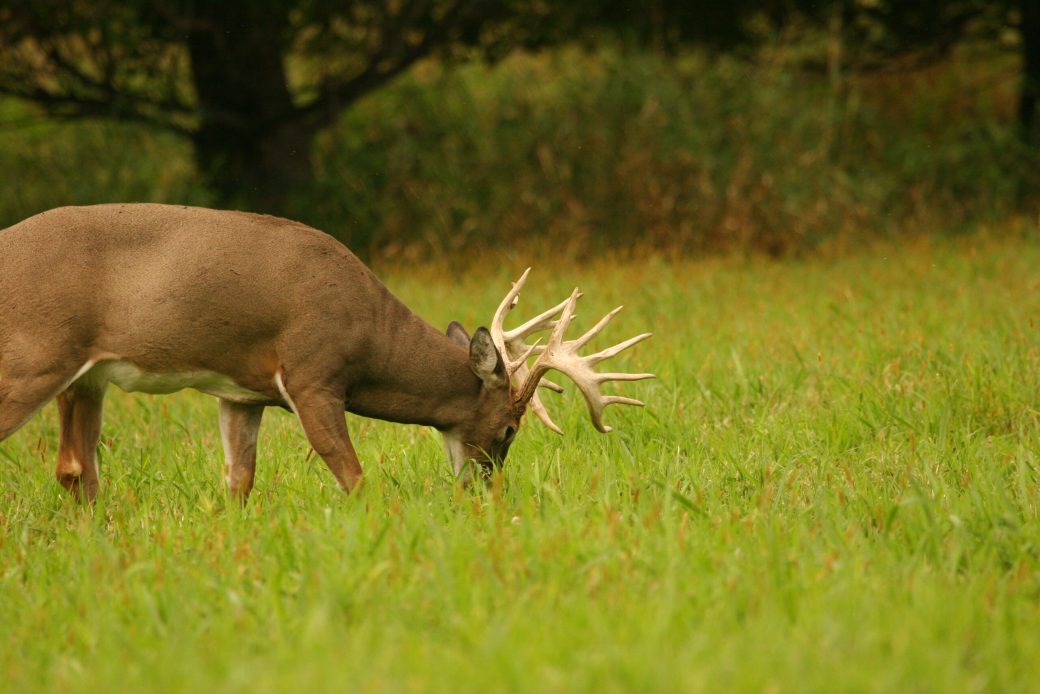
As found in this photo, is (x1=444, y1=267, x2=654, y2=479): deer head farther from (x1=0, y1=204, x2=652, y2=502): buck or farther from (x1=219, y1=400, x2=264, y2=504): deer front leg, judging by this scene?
(x1=219, y1=400, x2=264, y2=504): deer front leg

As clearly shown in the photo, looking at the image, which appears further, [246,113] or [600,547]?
[246,113]

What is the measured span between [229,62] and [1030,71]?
8298mm

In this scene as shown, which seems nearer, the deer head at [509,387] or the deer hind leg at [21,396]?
the deer hind leg at [21,396]

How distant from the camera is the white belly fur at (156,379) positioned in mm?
5039

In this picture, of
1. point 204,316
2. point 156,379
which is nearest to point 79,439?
point 156,379

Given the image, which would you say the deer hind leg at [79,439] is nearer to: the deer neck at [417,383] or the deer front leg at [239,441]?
the deer front leg at [239,441]

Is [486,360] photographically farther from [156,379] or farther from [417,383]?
[156,379]

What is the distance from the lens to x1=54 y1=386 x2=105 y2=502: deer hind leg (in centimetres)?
538

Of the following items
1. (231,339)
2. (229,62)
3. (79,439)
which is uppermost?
(231,339)

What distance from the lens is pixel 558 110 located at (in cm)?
1295

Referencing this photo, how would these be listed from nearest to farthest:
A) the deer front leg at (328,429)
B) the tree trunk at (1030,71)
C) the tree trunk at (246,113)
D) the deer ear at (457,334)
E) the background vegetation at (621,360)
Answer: the background vegetation at (621,360), the deer front leg at (328,429), the deer ear at (457,334), the tree trunk at (246,113), the tree trunk at (1030,71)

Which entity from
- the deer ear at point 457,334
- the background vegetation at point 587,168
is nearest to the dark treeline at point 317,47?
the background vegetation at point 587,168

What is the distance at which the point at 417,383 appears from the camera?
538 cm

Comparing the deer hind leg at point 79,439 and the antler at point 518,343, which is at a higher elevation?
the antler at point 518,343
